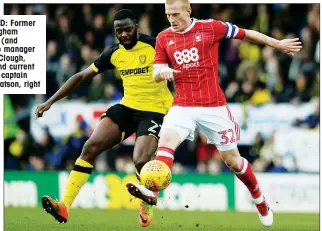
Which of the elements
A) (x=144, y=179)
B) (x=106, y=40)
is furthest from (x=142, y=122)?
(x=106, y=40)

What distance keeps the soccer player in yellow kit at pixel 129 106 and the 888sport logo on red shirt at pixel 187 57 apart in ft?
3.25

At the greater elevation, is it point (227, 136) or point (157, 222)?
point (227, 136)

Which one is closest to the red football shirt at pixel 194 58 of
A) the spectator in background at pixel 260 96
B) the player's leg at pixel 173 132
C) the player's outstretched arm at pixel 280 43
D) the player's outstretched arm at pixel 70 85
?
the player's leg at pixel 173 132

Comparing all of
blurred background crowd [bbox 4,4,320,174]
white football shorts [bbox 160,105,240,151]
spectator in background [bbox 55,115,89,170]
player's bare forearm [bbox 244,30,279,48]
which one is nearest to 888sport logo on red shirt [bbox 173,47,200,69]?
white football shorts [bbox 160,105,240,151]

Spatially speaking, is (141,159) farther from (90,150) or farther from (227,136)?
(227,136)

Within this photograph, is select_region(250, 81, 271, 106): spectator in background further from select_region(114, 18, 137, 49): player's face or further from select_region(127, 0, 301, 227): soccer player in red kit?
select_region(127, 0, 301, 227): soccer player in red kit

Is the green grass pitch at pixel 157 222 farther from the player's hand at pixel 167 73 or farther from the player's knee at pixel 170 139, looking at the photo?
the player's hand at pixel 167 73

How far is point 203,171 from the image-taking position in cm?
1920

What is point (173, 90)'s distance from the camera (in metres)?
19.5

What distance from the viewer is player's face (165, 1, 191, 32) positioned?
1040 cm

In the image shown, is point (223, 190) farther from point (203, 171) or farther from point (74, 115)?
point (74, 115)

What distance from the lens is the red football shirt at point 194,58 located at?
34.9 ft

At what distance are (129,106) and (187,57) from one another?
1.42 metres

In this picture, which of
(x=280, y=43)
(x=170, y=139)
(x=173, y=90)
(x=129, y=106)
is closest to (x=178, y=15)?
(x=280, y=43)
